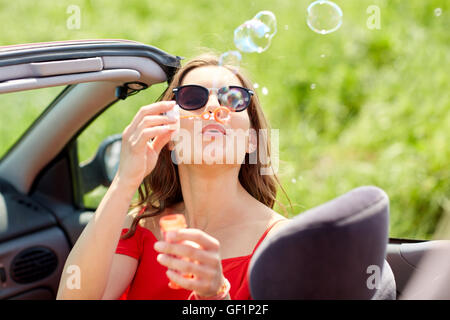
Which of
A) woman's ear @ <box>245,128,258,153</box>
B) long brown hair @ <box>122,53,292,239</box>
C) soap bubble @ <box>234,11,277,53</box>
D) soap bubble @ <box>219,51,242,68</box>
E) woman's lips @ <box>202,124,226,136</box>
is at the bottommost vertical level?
long brown hair @ <box>122,53,292,239</box>

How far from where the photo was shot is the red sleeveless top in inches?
68.4

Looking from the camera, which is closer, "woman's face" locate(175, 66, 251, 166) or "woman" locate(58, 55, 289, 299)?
"woman" locate(58, 55, 289, 299)

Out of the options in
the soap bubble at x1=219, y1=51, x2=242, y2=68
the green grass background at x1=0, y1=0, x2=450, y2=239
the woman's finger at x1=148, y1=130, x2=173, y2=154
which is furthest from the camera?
the green grass background at x1=0, y1=0, x2=450, y2=239

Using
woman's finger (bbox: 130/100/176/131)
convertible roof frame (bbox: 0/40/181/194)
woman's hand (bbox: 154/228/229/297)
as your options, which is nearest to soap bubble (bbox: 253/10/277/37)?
convertible roof frame (bbox: 0/40/181/194)

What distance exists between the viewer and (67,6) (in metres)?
7.59

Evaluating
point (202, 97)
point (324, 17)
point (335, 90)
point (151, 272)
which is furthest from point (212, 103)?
point (335, 90)

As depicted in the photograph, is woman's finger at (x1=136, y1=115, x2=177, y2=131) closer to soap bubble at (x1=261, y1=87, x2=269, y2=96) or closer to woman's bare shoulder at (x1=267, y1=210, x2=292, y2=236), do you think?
woman's bare shoulder at (x1=267, y1=210, x2=292, y2=236)

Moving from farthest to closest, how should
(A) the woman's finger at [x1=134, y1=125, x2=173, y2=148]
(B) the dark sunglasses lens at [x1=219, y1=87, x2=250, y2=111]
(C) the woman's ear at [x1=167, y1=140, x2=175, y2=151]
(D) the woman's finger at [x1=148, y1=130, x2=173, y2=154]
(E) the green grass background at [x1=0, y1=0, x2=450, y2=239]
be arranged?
1. (E) the green grass background at [x1=0, y1=0, x2=450, y2=239]
2. (C) the woman's ear at [x1=167, y1=140, x2=175, y2=151]
3. (B) the dark sunglasses lens at [x1=219, y1=87, x2=250, y2=111]
4. (D) the woman's finger at [x1=148, y1=130, x2=173, y2=154]
5. (A) the woman's finger at [x1=134, y1=125, x2=173, y2=148]

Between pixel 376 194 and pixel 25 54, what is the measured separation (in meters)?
1.10

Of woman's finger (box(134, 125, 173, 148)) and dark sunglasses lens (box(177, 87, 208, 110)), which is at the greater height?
dark sunglasses lens (box(177, 87, 208, 110))

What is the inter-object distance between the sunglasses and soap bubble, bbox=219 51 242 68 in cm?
24

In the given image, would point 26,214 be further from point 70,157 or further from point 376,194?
point 376,194
